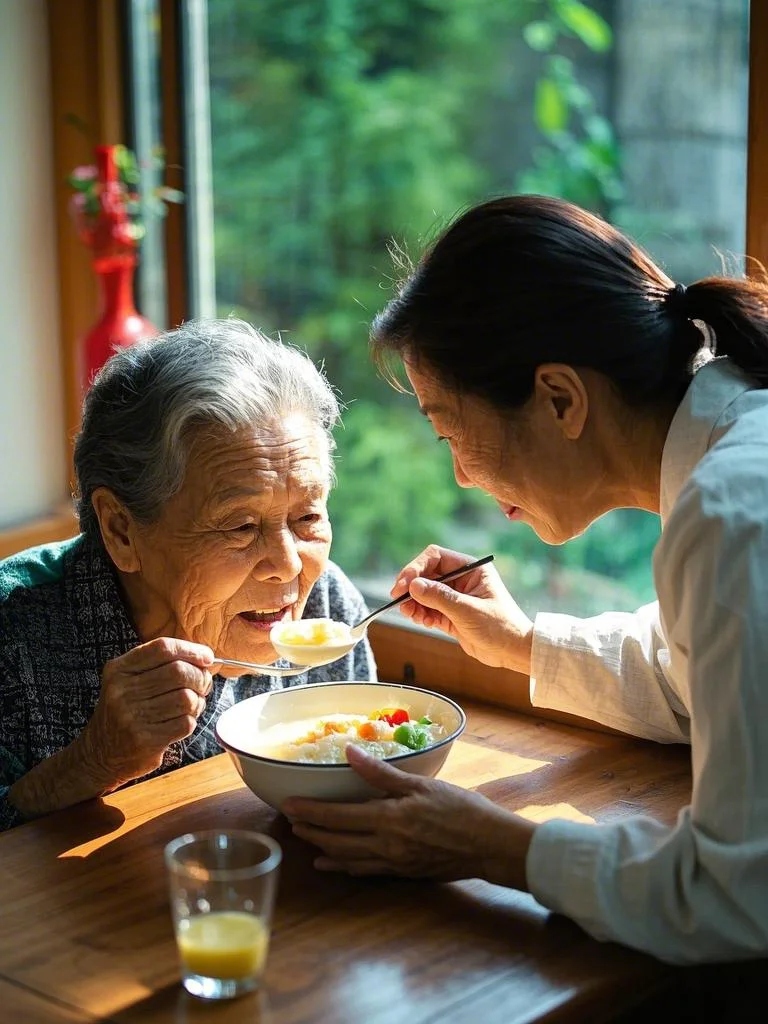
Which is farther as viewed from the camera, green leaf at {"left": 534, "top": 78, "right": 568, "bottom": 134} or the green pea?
green leaf at {"left": 534, "top": 78, "right": 568, "bottom": 134}

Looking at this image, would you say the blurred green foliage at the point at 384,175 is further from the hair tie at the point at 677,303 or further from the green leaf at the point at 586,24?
the hair tie at the point at 677,303

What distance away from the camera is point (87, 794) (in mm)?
1747

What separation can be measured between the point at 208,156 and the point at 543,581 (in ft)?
4.71

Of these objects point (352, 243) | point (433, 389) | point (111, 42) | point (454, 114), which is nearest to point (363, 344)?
point (352, 243)

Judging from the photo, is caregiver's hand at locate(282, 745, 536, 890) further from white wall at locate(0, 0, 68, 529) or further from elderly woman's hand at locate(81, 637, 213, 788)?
white wall at locate(0, 0, 68, 529)

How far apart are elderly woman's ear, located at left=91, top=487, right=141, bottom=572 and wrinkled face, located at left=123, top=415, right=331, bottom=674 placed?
0.04 ft

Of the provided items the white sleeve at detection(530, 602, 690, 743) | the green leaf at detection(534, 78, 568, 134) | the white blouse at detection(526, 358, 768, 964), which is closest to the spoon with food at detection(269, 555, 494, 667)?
the white sleeve at detection(530, 602, 690, 743)

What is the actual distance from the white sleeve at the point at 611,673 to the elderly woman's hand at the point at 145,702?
1.80ft

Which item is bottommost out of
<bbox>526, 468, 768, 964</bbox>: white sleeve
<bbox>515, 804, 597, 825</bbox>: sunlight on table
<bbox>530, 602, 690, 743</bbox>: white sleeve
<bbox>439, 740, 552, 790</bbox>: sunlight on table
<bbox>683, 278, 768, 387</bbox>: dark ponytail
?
<bbox>439, 740, 552, 790</bbox>: sunlight on table

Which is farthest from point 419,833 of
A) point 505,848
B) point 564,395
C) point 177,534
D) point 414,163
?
point 414,163

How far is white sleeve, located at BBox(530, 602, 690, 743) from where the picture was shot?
1888 millimetres

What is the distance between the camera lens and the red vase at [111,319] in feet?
10.0

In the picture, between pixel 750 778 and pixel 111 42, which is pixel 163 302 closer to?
pixel 111 42

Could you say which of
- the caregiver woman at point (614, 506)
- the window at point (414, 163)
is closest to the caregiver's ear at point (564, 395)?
the caregiver woman at point (614, 506)
